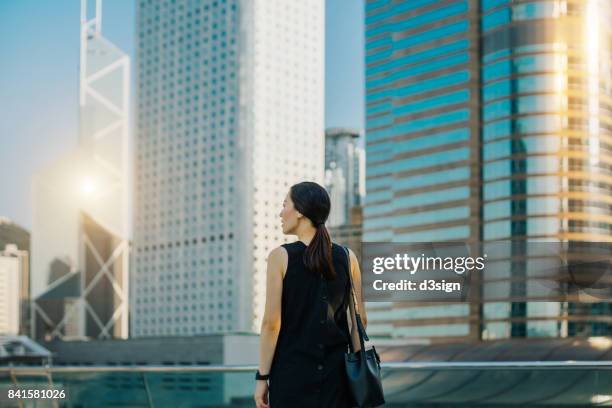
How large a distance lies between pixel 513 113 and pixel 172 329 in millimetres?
55360

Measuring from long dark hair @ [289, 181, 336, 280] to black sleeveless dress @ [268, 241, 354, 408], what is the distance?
3cm

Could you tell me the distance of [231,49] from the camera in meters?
113

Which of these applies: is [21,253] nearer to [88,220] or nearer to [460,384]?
[88,220]

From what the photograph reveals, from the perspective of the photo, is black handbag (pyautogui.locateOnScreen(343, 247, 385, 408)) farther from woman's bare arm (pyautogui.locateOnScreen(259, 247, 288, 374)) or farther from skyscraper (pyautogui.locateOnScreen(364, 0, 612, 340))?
skyscraper (pyautogui.locateOnScreen(364, 0, 612, 340))

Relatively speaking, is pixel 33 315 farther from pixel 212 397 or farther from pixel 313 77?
pixel 212 397

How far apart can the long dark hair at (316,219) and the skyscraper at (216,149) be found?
338 feet

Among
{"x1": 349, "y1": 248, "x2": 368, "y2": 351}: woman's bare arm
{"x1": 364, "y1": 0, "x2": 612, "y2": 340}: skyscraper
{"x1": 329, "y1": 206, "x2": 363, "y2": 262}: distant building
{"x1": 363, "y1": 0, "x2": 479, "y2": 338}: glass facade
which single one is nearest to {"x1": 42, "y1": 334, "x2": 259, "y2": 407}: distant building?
{"x1": 363, "y1": 0, "x2": 479, "y2": 338}: glass facade

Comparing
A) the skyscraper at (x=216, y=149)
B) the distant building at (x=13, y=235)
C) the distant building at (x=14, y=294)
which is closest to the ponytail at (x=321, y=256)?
the skyscraper at (x=216, y=149)

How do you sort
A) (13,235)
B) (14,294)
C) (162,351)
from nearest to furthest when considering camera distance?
(162,351)
(14,294)
(13,235)

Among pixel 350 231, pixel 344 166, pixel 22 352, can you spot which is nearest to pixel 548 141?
pixel 350 231

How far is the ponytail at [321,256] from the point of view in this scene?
115 inches

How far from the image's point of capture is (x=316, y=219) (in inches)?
118

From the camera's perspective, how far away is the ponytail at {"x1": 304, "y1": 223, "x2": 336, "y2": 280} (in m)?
2.93

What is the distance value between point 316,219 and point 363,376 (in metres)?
0.51
